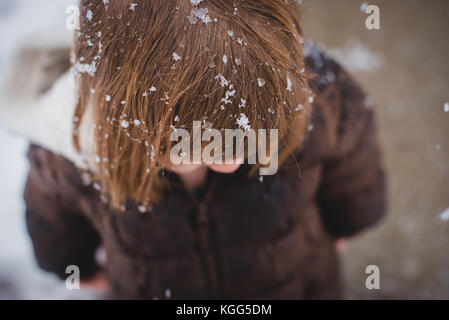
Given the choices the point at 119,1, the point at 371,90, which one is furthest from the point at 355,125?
the point at 371,90

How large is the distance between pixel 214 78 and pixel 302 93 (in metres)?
0.18

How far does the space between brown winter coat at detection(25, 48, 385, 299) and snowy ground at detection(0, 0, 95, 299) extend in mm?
819

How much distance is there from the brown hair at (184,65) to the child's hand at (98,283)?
2.27 ft

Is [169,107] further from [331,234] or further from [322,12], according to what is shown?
[322,12]

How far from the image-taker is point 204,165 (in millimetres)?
595

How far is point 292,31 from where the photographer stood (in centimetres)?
47

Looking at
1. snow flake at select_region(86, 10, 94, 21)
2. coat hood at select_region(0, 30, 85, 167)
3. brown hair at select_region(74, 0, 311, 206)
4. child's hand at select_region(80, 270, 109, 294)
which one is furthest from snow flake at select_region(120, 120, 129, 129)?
child's hand at select_region(80, 270, 109, 294)

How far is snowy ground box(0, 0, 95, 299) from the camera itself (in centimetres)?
156

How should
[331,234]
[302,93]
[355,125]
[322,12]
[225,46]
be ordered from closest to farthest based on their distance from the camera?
[225,46], [302,93], [355,125], [331,234], [322,12]

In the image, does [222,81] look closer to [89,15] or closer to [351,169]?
[89,15]

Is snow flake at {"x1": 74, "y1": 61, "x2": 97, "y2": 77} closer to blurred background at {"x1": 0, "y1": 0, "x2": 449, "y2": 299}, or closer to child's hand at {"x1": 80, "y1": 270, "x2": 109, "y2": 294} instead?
child's hand at {"x1": 80, "y1": 270, "x2": 109, "y2": 294}

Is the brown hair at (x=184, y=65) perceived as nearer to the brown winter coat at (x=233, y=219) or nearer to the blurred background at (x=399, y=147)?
the brown winter coat at (x=233, y=219)

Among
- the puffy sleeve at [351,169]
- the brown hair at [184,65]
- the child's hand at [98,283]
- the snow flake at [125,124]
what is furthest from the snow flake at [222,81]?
the child's hand at [98,283]

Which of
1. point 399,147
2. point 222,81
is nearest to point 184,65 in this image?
point 222,81
